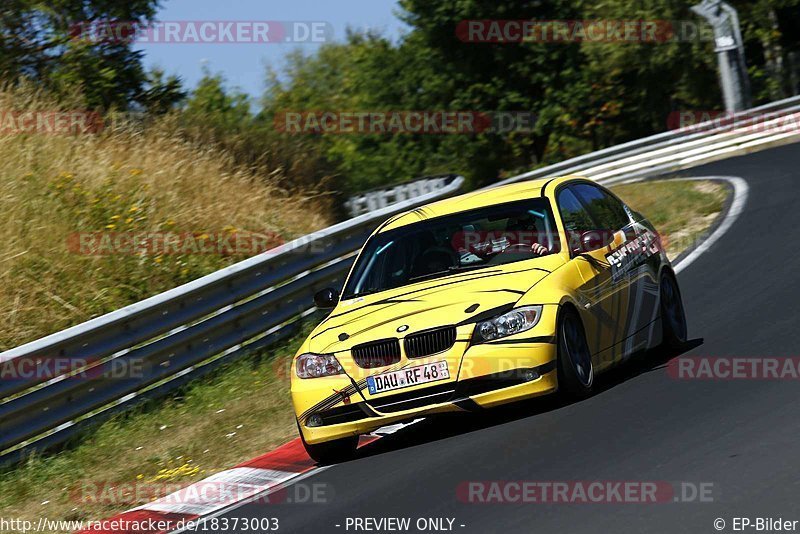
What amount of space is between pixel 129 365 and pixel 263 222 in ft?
21.7

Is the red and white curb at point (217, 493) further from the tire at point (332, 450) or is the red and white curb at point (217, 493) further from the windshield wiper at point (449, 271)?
the windshield wiper at point (449, 271)

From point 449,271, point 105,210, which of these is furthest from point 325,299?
point 105,210

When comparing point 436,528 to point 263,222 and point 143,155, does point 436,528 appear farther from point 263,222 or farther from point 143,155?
point 143,155

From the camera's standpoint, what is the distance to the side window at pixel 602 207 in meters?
9.53

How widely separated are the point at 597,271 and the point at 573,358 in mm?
927

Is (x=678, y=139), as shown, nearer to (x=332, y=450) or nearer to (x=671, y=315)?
(x=671, y=315)

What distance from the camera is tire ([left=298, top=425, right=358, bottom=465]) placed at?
26.7ft

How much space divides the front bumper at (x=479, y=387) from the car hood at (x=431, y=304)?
259mm

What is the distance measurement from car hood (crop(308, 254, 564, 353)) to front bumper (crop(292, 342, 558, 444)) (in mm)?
259

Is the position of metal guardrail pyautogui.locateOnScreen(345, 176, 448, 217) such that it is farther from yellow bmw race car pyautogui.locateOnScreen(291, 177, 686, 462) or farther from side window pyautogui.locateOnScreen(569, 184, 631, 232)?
yellow bmw race car pyautogui.locateOnScreen(291, 177, 686, 462)

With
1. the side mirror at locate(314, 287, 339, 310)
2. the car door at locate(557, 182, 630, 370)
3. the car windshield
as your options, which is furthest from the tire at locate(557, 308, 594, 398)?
the side mirror at locate(314, 287, 339, 310)

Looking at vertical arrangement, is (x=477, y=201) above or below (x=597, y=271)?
above

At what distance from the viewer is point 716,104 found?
44938mm

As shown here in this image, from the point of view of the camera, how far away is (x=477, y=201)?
363 inches
